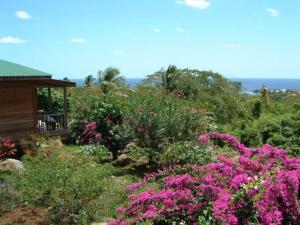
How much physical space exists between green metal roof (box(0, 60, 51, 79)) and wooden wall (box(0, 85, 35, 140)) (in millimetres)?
495

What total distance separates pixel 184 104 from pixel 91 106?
4653 mm

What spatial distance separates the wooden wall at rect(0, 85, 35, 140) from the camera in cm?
1488

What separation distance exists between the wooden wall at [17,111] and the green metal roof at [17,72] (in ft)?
1.63

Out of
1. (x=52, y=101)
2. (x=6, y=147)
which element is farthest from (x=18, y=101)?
(x=52, y=101)

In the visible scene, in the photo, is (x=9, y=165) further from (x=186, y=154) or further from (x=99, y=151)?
(x=186, y=154)

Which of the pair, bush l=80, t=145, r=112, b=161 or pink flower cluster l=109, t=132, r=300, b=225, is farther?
bush l=80, t=145, r=112, b=161

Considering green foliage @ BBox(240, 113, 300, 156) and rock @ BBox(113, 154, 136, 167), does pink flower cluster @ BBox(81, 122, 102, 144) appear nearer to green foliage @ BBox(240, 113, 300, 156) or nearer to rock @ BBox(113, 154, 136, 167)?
rock @ BBox(113, 154, 136, 167)

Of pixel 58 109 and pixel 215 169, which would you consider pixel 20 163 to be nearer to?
pixel 215 169

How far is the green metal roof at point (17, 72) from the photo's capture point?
1453 cm

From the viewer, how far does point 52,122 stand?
17766 millimetres

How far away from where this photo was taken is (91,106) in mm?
16609

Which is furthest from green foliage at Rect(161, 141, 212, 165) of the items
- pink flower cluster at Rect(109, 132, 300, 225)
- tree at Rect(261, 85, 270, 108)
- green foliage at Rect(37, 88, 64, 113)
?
tree at Rect(261, 85, 270, 108)

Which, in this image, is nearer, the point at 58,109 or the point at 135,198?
the point at 135,198

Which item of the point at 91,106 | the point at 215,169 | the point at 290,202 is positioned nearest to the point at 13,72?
the point at 91,106
